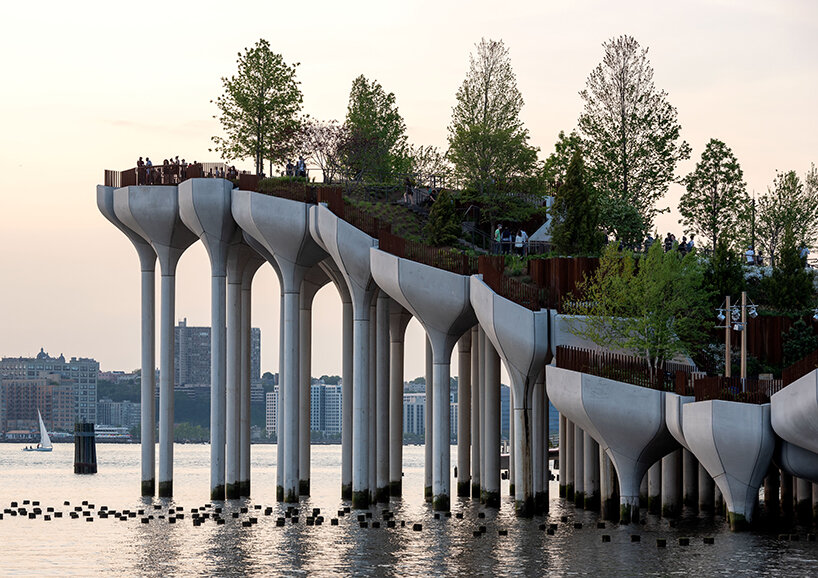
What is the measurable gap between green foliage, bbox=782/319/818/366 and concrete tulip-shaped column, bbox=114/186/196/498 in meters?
30.2

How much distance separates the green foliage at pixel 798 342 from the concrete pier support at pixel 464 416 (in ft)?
58.4

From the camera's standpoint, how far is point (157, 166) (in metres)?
68.9

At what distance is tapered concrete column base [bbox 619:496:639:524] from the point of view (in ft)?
178

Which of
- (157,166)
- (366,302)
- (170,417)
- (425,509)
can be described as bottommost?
(425,509)

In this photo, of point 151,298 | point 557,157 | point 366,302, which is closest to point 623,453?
point 366,302

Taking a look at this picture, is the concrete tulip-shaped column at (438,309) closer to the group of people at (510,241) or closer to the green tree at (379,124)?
the group of people at (510,241)

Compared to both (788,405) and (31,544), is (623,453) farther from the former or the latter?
(31,544)

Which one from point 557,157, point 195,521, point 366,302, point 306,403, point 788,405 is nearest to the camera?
point 788,405

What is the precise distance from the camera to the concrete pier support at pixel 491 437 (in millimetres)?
64188

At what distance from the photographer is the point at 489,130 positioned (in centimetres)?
8100

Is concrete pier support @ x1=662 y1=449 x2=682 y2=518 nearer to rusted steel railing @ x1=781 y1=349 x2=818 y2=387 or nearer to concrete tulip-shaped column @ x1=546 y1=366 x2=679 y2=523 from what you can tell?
concrete tulip-shaped column @ x1=546 y1=366 x2=679 y2=523

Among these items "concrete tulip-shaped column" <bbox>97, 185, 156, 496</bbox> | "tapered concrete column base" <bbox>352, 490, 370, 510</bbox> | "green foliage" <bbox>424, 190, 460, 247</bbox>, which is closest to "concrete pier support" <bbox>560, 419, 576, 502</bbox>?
"green foliage" <bbox>424, 190, 460, 247</bbox>

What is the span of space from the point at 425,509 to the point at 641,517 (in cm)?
1196

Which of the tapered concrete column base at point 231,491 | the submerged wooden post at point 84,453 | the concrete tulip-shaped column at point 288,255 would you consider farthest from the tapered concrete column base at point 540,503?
the submerged wooden post at point 84,453
